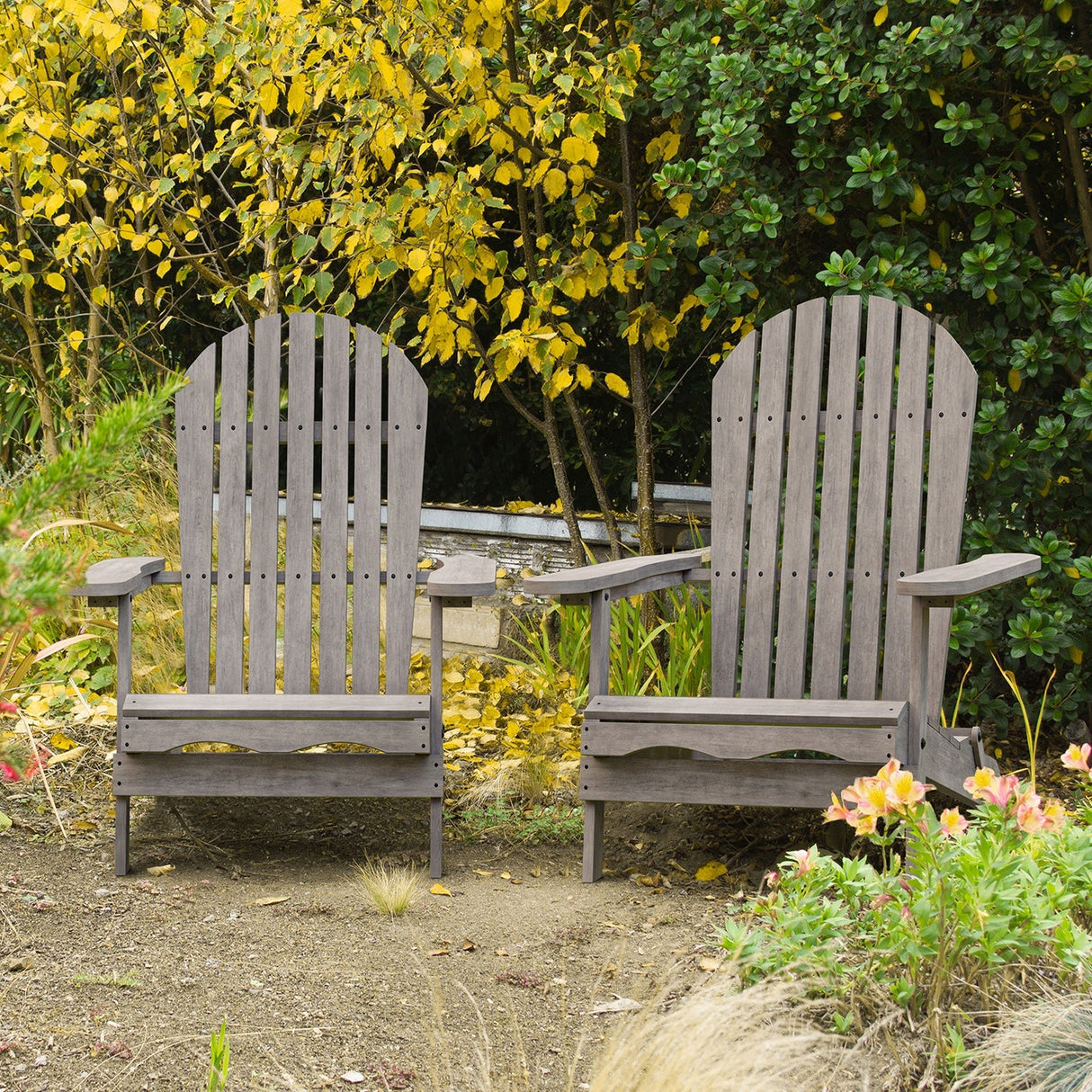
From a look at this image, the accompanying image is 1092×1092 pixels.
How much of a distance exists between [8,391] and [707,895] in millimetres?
4292

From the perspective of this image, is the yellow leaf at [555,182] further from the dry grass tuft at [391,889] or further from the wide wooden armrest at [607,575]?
the dry grass tuft at [391,889]

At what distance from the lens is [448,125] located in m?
3.37

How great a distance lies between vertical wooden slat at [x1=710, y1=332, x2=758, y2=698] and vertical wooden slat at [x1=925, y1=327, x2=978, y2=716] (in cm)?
44

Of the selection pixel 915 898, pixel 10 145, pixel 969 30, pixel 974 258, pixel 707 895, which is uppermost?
pixel 969 30

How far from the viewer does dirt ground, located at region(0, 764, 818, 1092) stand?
5.81ft

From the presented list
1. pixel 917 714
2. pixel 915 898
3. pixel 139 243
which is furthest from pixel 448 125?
pixel 915 898

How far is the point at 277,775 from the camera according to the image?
8.39 ft

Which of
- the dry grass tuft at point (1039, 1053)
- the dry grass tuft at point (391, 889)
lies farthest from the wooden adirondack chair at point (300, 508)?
the dry grass tuft at point (1039, 1053)

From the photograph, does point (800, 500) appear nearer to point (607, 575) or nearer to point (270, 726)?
point (607, 575)

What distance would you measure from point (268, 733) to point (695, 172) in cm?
216

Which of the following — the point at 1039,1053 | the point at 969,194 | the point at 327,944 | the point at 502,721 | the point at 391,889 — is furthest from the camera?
the point at 502,721

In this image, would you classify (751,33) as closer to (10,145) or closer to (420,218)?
(420,218)

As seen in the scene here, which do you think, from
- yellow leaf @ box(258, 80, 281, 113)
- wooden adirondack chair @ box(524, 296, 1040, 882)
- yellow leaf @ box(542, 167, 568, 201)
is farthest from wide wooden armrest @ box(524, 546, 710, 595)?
yellow leaf @ box(258, 80, 281, 113)

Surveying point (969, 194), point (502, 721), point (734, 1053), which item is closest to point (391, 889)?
point (734, 1053)
